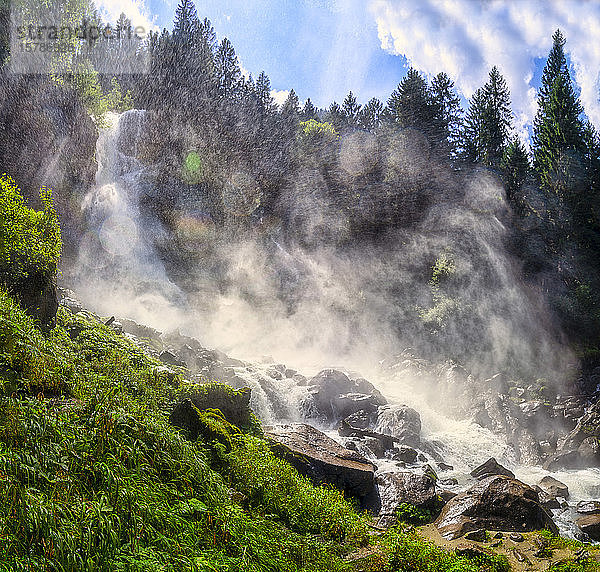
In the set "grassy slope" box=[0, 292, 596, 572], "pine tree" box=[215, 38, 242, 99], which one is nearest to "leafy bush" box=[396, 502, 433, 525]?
"grassy slope" box=[0, 292, 596, 572]

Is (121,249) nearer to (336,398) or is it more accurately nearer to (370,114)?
(336,398)

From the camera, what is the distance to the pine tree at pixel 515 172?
121 feet

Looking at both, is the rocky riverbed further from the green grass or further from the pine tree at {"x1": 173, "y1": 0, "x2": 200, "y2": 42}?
the pine tree at {"x1": 173, "y1": 0, "x2": 200, "y2": 42}

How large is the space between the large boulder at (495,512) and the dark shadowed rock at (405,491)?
44 centimetres

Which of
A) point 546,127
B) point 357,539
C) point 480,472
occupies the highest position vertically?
point 546,127

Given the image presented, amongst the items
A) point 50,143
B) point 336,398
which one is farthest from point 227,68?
point 336,398

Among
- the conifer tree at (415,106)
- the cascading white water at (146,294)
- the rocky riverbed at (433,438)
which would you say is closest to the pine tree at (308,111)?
the conifer tree at (415,106)

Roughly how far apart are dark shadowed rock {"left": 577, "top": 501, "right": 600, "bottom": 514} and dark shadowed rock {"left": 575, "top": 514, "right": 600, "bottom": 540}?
0.57 meters

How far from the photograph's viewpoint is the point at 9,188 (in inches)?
414

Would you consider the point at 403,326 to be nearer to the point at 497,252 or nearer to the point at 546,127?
the point at 497,252

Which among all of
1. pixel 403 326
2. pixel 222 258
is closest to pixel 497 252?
pixel 403 326

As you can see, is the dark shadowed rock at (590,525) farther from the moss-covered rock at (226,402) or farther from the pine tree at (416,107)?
the pine tree at (416,107)

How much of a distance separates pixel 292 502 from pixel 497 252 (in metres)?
32.1

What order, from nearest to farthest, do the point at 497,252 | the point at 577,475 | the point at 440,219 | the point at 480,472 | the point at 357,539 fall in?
the point at 357,539
the point at 480,472
the point at 577,475
the point at 497,252
the point at 440,219
